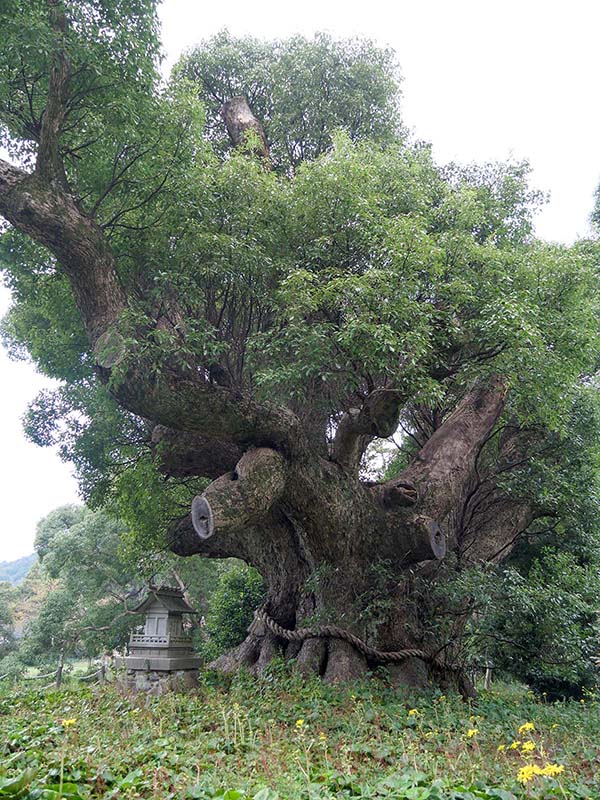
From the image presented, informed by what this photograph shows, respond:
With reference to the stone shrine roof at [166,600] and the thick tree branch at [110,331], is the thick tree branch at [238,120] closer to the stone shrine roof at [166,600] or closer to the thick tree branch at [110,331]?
the thick tree branch at [110,331]

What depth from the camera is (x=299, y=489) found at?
6.01 m

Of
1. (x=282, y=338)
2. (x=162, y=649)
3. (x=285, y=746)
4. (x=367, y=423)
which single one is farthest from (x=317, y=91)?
(x=285, y=746)

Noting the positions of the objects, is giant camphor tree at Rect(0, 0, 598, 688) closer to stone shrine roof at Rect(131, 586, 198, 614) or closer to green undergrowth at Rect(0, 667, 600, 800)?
stone shrine roof at Rect(131, 586, 198, 614)

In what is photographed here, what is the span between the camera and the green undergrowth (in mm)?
2445

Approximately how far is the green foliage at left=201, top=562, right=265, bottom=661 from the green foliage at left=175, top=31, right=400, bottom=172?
6.82 metres

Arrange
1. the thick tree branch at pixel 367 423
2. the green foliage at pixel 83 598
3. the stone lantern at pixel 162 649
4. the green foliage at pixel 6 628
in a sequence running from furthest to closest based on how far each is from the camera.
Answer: the green foliage at pixel 6 628
the green foliage at pixel 83 598
the stone lantern at pixel 162 649
the thick tree branch at pixel 367 423

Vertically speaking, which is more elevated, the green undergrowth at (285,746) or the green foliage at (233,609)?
the green foliage at (233,609)

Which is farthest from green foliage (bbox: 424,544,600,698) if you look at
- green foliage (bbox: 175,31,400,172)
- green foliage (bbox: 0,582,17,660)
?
green foliage (bbox: 0,582,17,660)

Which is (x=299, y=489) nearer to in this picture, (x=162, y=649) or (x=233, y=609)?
(x=162, y=649)

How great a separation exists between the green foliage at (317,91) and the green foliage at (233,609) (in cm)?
682

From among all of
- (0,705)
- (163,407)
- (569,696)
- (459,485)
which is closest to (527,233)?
(459,485)

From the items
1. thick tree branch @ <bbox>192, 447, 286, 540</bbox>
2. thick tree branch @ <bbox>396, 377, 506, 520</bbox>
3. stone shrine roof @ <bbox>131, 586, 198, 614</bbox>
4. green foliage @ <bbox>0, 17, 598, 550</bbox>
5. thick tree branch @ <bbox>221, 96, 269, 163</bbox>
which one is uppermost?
thick tree branch @ <bbox>221, 96, 269, 163</bbox>

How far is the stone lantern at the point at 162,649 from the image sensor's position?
6936 mm

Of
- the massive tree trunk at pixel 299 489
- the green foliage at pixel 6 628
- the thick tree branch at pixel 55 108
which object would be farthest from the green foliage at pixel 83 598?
the thick tree branch at pixel 55 108
